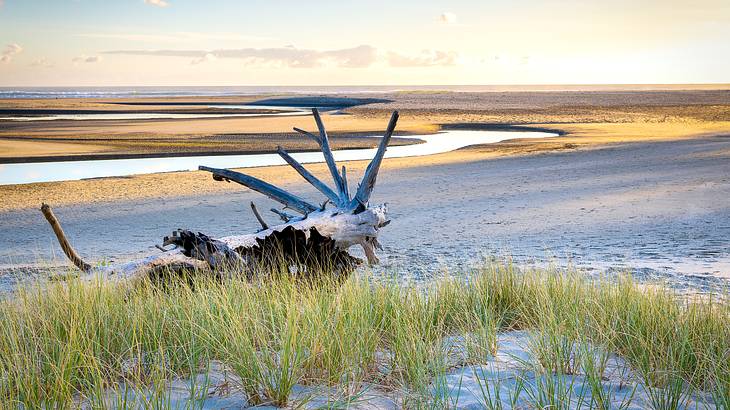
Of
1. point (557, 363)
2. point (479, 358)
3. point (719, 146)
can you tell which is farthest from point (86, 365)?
point (719, 146)

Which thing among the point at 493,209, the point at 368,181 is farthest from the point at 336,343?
the point at 493,209

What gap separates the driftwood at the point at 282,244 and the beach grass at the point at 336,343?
0.49 metres

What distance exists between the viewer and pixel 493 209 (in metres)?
12.8

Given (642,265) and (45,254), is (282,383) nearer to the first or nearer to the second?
(642,265)

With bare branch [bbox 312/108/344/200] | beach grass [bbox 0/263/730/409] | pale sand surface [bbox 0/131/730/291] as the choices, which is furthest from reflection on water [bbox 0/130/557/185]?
beach grass [bbox 0/263/730/409]

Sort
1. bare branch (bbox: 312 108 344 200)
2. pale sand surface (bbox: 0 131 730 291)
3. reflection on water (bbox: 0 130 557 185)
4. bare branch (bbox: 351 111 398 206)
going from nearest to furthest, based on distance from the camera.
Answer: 1. bare branch (bbox: 351 111 398 206)
2. bare branch (bbox: 312 108 344 200)
3. pale sand surface (bbox: 0 131 730 291)
4. reflection on water (bbox: 0 130 557 185)

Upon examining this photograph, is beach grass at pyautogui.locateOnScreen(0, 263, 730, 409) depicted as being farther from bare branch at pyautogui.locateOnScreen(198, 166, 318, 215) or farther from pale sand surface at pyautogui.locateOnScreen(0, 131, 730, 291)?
bare branch at pyautogui.locateOnScreen(198, 166, 318, 215)

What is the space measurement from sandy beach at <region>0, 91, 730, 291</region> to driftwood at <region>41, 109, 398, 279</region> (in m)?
0.59

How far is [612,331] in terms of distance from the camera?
13.7 feet

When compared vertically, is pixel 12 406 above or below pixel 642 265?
above

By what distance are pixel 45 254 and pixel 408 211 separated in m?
6.22

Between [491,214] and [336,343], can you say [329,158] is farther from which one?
[491,214]

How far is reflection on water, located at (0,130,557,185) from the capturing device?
60.4 ft

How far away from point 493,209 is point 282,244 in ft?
23.9
